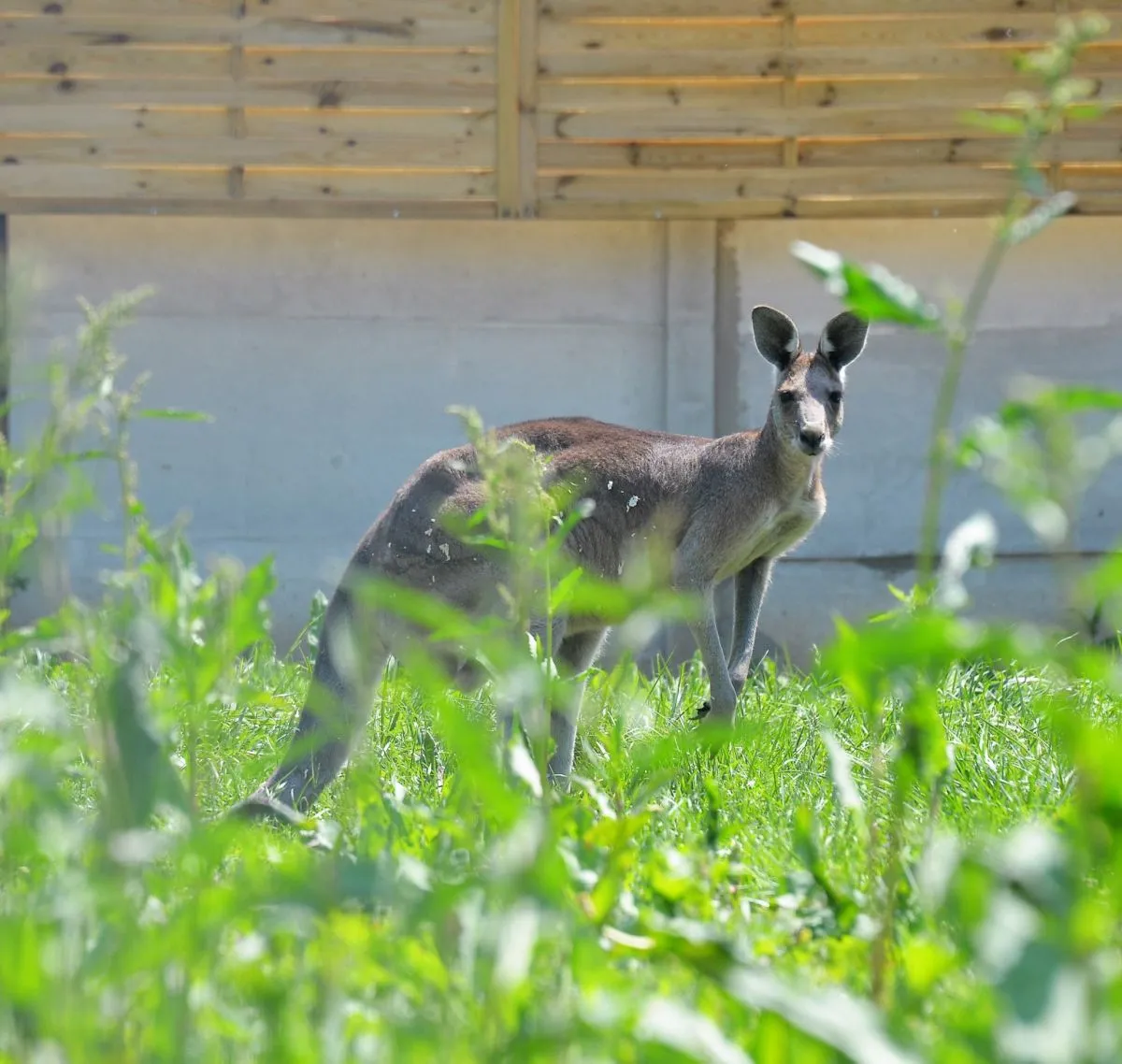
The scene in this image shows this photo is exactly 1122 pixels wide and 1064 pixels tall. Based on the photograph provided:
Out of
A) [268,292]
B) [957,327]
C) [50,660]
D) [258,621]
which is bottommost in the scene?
[50,660]

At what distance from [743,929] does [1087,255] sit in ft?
21.7

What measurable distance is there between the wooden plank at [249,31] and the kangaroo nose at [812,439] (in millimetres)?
3173

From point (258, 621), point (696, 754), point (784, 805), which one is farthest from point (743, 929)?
point (696, 754)

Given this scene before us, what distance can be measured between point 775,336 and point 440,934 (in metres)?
4.41

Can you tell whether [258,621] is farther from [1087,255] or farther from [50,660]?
[1087,255]

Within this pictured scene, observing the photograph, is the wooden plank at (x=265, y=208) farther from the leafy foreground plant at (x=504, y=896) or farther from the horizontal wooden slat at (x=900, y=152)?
the leafy foreground plant at (x=504, y=896)

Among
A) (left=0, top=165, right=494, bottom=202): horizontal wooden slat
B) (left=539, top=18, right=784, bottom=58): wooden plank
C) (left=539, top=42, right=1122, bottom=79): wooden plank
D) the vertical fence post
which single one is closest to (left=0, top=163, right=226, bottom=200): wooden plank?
(left=0, top=165, right=494, bottom=202): horizontal wooden slat

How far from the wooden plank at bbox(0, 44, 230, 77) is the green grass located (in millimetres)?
5481

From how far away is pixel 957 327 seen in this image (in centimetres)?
177

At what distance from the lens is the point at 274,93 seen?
25.6 feet

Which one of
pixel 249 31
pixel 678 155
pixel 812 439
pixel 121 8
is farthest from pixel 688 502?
pixel 121 8

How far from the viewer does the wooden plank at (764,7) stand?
305 inches

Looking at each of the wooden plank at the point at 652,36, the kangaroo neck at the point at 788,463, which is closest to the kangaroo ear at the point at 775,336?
the kangaroo neck at the point at 788,463

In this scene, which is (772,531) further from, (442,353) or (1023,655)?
(1023,655)
